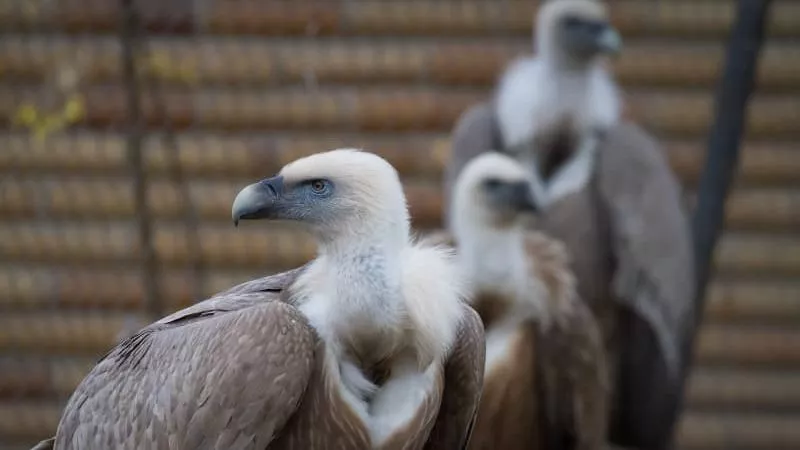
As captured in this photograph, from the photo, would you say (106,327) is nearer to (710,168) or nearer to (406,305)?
(710,168)

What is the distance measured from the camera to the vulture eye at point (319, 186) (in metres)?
2.81

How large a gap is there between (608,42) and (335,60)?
1.28 m

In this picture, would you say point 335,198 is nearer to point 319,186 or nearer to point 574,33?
point 319,186

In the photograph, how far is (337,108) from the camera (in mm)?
5934

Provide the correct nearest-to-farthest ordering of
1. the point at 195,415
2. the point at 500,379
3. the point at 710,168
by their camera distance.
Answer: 1. the point at 195,415
2. the point at 500,379
3. the point at 710,168

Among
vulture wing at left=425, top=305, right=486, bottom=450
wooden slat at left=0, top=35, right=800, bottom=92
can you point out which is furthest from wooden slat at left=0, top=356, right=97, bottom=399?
vulture wing at left=425, top=305, right=486, bottom=450

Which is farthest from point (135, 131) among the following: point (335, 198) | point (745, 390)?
point (745, 390)

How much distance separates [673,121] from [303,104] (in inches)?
62.6

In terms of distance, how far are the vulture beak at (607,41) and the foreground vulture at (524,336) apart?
841mm

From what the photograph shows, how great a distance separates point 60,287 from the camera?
6062mm

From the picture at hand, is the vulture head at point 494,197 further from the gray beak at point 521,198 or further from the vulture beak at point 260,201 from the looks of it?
the vulture beak at point 260,201

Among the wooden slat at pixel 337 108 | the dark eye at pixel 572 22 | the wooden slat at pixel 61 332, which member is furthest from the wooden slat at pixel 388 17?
Answer: the wooden slat at pixel 61 332

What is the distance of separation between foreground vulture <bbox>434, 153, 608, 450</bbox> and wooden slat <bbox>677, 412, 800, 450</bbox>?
1796mm

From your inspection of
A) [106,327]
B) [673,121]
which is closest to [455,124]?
[673,121]
